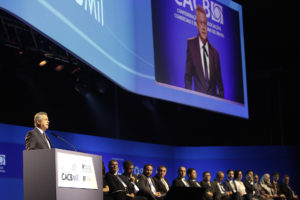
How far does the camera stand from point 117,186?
245 inches

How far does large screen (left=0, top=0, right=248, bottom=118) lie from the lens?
14.8 feet

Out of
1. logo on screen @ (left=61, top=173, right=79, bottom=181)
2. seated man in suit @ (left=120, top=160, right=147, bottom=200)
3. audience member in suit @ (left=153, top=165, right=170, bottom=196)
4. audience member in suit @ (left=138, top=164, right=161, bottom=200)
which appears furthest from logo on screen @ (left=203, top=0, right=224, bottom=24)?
logo on screen @ (left=61, top=173, right=79, bottom=181)

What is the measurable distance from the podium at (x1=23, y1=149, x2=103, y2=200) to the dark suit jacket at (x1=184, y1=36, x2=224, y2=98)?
12.5ft

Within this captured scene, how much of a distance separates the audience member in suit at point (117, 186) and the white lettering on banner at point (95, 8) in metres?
2.04

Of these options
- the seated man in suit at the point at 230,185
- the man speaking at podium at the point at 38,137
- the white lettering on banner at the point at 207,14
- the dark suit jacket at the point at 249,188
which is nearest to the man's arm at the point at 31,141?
the man speaking at podium at the point at 38,137

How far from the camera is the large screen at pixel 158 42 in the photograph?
4.50 m

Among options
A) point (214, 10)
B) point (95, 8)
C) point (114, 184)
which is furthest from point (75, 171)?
point (214, 10)

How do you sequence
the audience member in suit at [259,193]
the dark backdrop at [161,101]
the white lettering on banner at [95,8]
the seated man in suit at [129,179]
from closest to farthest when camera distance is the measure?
the white lettering on banner at [95,8], the seated man in suit at [129,179], the dark backdrop at [161,101], the audience member in suit at [259,193]

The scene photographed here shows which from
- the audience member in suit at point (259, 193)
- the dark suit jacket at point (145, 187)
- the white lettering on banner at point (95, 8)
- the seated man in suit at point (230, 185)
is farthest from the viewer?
the audience member in suit at point (259, 193)

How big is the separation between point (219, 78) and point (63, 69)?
3.15m

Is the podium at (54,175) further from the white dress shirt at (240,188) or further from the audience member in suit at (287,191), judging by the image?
the audience member in suit at (287,191)

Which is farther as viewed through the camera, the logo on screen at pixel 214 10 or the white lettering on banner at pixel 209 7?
the logo on screen at pixel 214 10

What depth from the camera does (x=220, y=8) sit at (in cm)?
824

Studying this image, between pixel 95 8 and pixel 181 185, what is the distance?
3364mm
